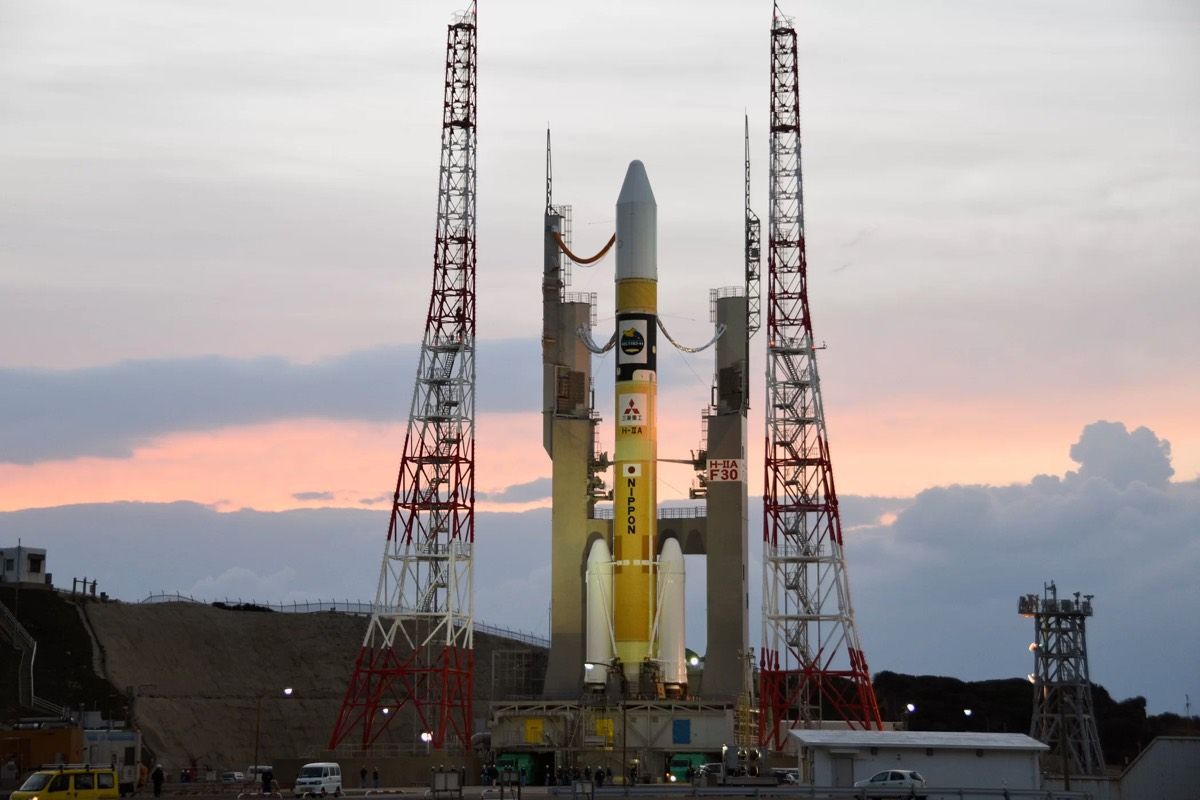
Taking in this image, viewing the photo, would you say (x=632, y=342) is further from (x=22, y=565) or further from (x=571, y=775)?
(x=22, y=565)

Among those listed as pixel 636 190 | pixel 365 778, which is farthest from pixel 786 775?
pixel 636 190

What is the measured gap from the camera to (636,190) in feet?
290

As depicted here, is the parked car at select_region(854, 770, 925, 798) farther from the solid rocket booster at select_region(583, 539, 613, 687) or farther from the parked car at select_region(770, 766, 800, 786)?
the solid rocket booster at select_region(583, 539, 613, 687)

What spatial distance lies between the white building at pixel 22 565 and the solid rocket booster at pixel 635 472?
161 feet

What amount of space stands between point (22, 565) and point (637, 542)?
50.5 m

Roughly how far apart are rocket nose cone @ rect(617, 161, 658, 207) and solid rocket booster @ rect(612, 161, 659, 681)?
3.28m

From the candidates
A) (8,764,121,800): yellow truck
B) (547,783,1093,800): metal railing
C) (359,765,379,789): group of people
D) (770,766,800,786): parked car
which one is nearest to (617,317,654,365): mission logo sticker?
(770,766,800,786): parked car

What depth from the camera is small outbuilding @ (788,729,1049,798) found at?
205ft

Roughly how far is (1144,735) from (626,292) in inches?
3149

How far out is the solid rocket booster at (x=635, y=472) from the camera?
85.6 metres

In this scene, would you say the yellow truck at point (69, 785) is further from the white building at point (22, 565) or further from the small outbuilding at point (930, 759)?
the white building at point (22, 565)

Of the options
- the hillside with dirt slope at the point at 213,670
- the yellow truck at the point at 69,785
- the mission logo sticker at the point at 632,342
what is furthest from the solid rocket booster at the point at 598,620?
the yellow truck at the point at 69,785

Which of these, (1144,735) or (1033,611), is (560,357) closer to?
(1033,611)

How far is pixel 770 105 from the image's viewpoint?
307ft
